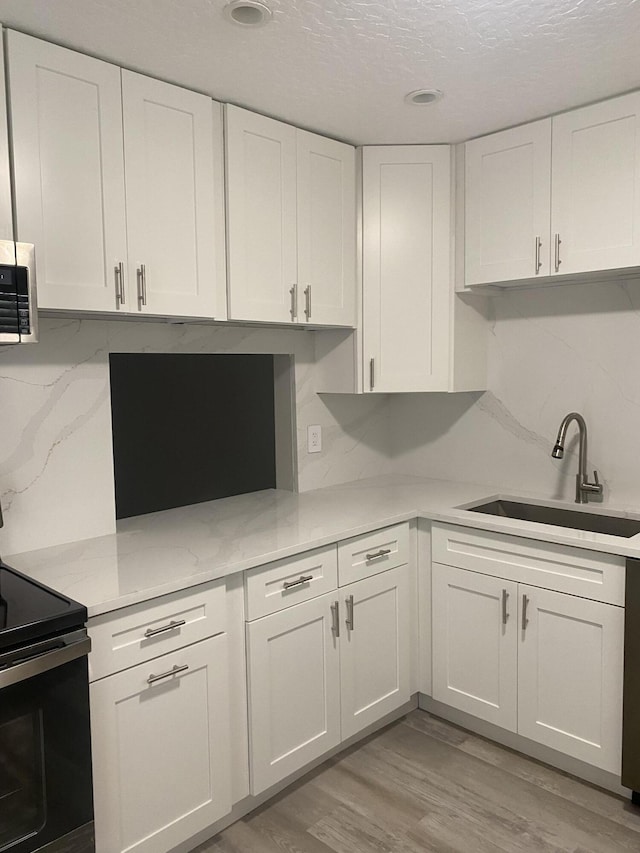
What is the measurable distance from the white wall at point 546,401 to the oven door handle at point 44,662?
6.74ft

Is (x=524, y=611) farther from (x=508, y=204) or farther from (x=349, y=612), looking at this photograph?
(x=508, y=204)

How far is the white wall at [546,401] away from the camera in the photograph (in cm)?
A: 267

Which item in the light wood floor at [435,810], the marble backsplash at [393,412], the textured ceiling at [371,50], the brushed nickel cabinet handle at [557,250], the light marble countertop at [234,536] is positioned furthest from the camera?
the brushed nickel cabinet handle at [557,250]

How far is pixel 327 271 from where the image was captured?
8.83 ft

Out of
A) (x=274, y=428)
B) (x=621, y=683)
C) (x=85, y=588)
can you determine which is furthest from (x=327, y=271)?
(x=621, y=683)

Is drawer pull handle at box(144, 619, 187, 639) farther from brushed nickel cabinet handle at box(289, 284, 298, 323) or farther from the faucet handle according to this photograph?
the faucet handle

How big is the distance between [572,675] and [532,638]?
170 millimetres

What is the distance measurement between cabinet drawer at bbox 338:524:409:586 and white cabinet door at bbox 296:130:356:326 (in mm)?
879

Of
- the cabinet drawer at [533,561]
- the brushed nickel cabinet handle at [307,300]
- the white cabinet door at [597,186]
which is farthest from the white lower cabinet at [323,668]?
the white cabinet door at [597,186]

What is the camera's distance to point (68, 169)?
6.23 feet

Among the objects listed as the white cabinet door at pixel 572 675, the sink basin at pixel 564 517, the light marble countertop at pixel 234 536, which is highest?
the light marble countertop at pixel 234 536

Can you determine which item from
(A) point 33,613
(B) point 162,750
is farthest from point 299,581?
(A) point 33,613

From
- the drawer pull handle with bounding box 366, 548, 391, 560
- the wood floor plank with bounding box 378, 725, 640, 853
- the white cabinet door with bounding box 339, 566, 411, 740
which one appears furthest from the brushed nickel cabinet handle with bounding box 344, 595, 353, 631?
the wood floor plank with bounding box 378, 725, 640, 853

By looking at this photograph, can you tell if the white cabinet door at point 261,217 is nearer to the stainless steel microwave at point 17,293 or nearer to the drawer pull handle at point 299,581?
the stainless steel microwave at point 17,293
